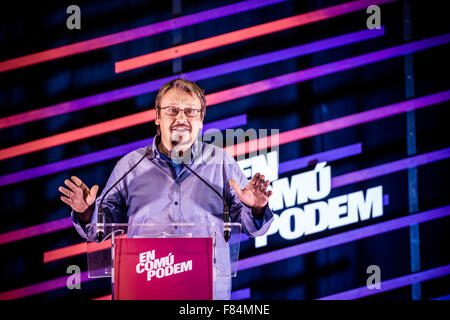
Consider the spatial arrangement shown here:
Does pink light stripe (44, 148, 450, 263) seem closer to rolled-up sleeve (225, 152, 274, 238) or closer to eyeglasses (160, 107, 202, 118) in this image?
rolled-up sleeve (225, 152, 274, 238)

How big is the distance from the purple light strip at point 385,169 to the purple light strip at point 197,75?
839 mm

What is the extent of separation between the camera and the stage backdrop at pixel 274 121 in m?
3.29

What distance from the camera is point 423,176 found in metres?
3.41

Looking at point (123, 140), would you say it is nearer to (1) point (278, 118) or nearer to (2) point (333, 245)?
(1) point (278, 118)

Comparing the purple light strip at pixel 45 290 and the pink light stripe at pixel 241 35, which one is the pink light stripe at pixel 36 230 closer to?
the purple light strip at pixel 45 290

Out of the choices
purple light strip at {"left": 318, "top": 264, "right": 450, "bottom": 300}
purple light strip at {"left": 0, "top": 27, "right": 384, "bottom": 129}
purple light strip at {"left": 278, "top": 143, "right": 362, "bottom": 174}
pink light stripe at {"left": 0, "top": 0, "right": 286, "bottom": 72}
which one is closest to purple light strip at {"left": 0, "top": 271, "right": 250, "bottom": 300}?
purple light strip at {"left": 318, "top": 264, "right": 450, "bottom": 300}

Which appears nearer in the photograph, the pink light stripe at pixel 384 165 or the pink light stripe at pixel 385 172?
the pink light stripe at pixel 385 172

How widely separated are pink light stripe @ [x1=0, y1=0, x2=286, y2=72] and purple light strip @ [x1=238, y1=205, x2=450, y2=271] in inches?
61.5

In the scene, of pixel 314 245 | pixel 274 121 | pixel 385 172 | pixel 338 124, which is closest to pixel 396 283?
pixel 314 245

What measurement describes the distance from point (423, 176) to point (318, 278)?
962mm

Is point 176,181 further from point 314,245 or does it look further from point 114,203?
point 314,245

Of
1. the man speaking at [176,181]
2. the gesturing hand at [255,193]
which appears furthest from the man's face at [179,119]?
the gesturing hand at [255,193]

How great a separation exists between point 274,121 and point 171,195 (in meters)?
1.30

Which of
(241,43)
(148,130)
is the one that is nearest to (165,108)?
(148,130)
